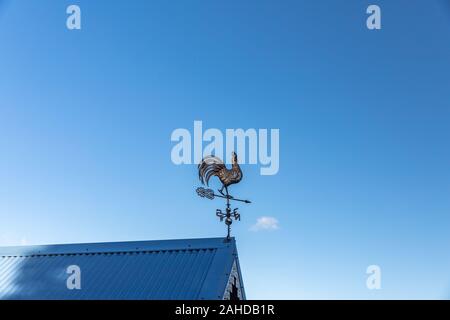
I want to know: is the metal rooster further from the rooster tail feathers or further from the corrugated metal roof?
the corrugated metal roof

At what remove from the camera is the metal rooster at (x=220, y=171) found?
16.1 metres

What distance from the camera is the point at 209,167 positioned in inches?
645

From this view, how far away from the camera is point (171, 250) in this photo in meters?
15.1

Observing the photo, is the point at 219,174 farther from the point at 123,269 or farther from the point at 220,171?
the point at 123,269

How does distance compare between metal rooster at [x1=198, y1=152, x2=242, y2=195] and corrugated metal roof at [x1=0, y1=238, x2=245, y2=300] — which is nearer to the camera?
corrugated metal roof at [x1=0, y1=238, x2=245, y2=300]

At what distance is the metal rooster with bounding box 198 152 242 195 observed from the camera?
Answer: 52.9 feet

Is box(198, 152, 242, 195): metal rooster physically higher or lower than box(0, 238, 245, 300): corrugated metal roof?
higher

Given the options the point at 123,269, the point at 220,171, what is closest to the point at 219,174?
the point at 220,171

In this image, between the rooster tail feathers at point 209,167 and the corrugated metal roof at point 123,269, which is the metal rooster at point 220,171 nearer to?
the rooster tail feathers at point 209,167

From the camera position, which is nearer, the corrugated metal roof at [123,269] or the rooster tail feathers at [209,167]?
the corrugated metal roof at [123,269]

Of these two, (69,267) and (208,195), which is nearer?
(69,267)
